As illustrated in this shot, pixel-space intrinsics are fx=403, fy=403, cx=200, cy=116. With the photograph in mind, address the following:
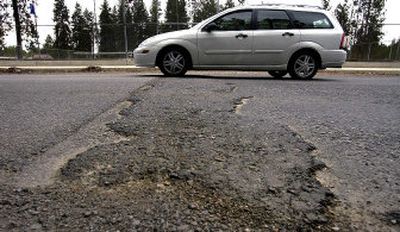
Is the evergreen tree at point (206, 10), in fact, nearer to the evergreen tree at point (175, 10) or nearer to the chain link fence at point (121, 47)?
the evergreen tree at point (175, 10)

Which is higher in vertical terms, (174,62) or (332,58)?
(332,58)

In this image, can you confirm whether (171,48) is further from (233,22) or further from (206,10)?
(206,10)

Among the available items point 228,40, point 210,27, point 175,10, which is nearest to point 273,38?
point 228,40

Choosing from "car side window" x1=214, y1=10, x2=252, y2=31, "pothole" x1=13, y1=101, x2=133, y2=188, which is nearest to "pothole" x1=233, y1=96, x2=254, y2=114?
"pothole" x1=13, y1=101, x2=133, y2=188

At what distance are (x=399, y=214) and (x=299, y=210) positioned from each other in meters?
0.55

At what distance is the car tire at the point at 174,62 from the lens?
888cm

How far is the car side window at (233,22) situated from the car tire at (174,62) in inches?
41.0

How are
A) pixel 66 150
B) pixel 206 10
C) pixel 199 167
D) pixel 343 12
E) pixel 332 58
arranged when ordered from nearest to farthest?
pixel 199 167, pixel 66 150, pixel 332 58, pixel 343 12, pixel 206 10

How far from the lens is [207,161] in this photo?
112 inches

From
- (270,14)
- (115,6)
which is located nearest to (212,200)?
(270,14)

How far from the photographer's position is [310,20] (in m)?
9.25

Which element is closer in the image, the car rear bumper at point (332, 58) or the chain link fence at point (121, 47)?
the car rear bumper at point (332, 58)

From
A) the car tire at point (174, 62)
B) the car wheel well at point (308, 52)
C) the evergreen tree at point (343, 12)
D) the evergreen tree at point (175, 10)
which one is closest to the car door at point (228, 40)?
the car tire at point (174, 62)

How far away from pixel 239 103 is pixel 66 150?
8.53 feet
